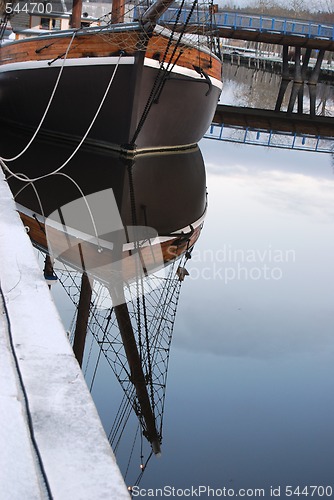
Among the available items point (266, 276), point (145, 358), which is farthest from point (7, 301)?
point (266, 276)

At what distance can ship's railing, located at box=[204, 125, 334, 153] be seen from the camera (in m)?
17.7

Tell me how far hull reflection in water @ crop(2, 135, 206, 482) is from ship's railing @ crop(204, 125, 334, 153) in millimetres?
7997

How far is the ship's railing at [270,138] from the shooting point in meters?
17.7

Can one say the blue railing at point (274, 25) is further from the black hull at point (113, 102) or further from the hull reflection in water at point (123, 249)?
the hull reflection in water at point (123, 249)

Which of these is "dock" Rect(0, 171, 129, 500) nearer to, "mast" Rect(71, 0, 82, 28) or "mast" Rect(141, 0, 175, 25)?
"mast" Rect(141, 0, 175, 25)

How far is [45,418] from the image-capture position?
1986 millimetres

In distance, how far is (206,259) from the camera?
6.46 metres

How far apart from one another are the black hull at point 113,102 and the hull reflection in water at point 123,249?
0.99 meters

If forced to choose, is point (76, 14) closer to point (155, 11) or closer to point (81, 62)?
point (81, 62)

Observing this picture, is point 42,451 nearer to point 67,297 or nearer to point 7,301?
point 7,301

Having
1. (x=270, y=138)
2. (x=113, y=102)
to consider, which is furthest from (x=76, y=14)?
(x=270, y=138)

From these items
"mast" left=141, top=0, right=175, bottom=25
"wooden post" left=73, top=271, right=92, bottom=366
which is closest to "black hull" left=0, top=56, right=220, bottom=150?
"mast" left=141, top=0, right=175, bottom=25

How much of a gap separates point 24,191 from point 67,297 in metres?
2.82

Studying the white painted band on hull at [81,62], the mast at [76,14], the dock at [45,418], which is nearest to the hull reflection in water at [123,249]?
the dock at [45,418]
